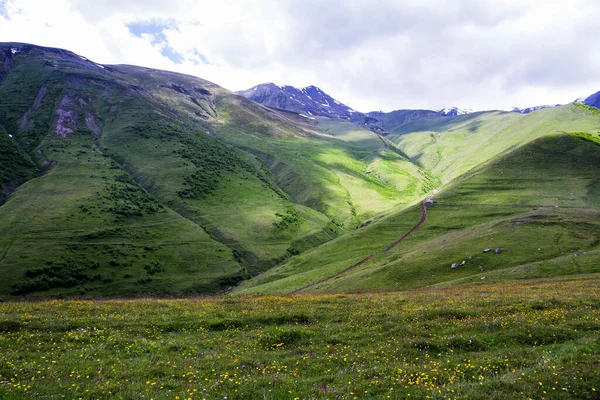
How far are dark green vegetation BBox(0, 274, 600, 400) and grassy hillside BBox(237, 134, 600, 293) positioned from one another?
31.7 meters

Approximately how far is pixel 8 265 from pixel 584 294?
111m

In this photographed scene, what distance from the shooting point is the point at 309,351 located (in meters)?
→ 18.6

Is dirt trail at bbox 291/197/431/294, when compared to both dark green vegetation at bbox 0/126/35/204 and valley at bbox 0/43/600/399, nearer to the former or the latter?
valley at bbox 0/43/600/399

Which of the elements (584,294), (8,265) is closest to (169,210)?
(8,265)

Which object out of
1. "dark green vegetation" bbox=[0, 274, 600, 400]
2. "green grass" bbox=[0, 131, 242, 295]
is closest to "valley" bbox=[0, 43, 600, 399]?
"dark green vegetation" bbox=[0, 274, 600, 400]

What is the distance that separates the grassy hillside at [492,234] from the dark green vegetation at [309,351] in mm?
31701

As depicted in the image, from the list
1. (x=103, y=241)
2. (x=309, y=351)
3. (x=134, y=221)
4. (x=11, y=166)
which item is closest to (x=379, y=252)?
(x=309, y=351)

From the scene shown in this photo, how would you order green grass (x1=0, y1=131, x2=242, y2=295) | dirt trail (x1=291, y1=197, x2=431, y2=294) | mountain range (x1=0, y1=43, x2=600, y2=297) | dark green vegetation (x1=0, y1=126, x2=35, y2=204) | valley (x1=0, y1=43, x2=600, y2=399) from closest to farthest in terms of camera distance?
valley (x1=0, y1=43, x2=600, y2=399), mountain range (x1=0, y1=43, x2=600, y2=297), dirt trail (x1=291, y1=197, x2=431, y2=294), green grass (x1=0, y1=131, x2=242, y2=295), dark green vegetation (x1=0, y1=126, x2=35, y2=204)

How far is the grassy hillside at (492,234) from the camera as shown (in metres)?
58.1

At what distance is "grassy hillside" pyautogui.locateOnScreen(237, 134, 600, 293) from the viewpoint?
58062mm

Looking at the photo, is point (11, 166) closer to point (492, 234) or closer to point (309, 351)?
point (309, 351)

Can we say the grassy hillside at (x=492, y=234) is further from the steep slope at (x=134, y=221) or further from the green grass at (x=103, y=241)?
the steep slope at (x=134, y=221)

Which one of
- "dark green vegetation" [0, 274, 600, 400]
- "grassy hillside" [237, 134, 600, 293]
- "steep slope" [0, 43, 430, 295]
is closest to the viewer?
"dark green vegetation" [0, 274, 600, 400]

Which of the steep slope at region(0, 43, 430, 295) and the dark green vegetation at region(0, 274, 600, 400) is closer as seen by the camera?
the dark green vegetation at region(0, 274, 600, 400)
